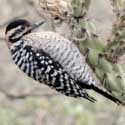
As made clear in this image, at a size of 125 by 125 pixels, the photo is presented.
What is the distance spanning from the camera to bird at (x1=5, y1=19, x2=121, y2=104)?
4781mm

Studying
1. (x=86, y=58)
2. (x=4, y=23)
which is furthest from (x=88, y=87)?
(x=4, y=23)

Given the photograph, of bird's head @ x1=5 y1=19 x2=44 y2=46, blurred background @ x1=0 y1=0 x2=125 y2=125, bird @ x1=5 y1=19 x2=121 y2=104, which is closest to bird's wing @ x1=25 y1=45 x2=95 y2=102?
bird @ x1=5 y1=19 x2=121 y2=104

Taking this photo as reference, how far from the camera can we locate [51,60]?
16.0ft

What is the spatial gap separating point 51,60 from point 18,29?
1.18 feet

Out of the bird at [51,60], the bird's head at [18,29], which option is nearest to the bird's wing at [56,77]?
the bird at [51,60]

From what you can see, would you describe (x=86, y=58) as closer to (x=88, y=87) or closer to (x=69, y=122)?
(x=88, y=87)

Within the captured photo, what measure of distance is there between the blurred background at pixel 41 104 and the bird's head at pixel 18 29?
217 centimetres

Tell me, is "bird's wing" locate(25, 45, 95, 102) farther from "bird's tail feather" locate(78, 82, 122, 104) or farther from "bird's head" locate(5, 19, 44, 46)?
"bird's head" locate(5, 19, 44, 46)

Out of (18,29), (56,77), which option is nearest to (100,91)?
(56,77)

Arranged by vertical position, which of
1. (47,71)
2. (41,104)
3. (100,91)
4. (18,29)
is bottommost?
(41,104)

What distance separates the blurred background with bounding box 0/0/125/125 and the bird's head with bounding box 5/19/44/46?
7.12 ft

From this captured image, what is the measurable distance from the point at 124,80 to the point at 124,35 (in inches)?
12.7

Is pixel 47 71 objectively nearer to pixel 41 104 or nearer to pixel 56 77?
pixel 56 77

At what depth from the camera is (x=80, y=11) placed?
4.47 m
